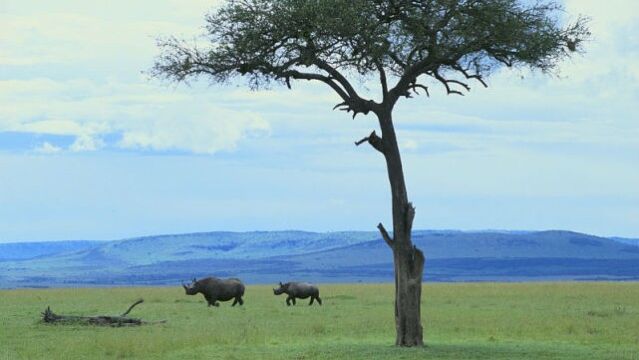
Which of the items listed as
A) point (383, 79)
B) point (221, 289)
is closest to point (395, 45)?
point (383, 79)

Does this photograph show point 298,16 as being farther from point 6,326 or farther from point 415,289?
point 6,326

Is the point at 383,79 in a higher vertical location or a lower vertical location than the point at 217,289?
higher

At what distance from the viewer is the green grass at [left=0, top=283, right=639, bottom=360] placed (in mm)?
32062

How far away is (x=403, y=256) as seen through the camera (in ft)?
105

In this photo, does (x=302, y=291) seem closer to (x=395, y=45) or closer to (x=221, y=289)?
(x=221, y=289)

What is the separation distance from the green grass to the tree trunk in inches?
30.7

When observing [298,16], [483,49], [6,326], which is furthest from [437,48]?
[6,326]

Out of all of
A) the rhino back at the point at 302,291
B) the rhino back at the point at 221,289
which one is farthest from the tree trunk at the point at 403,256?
the rhino back at the point at 302,291

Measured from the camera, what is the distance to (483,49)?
3372 centimetres

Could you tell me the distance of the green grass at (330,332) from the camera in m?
32.1

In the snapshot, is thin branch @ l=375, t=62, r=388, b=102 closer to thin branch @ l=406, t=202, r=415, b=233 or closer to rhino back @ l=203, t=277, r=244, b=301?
thin branch @ l=406, t=202, r=415, b=233

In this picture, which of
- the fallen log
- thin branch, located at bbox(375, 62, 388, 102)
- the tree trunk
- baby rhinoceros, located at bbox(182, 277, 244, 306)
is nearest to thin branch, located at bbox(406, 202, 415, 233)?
the tree trunk

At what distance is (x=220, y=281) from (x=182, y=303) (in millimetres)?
3669

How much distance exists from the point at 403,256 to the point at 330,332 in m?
8.87
